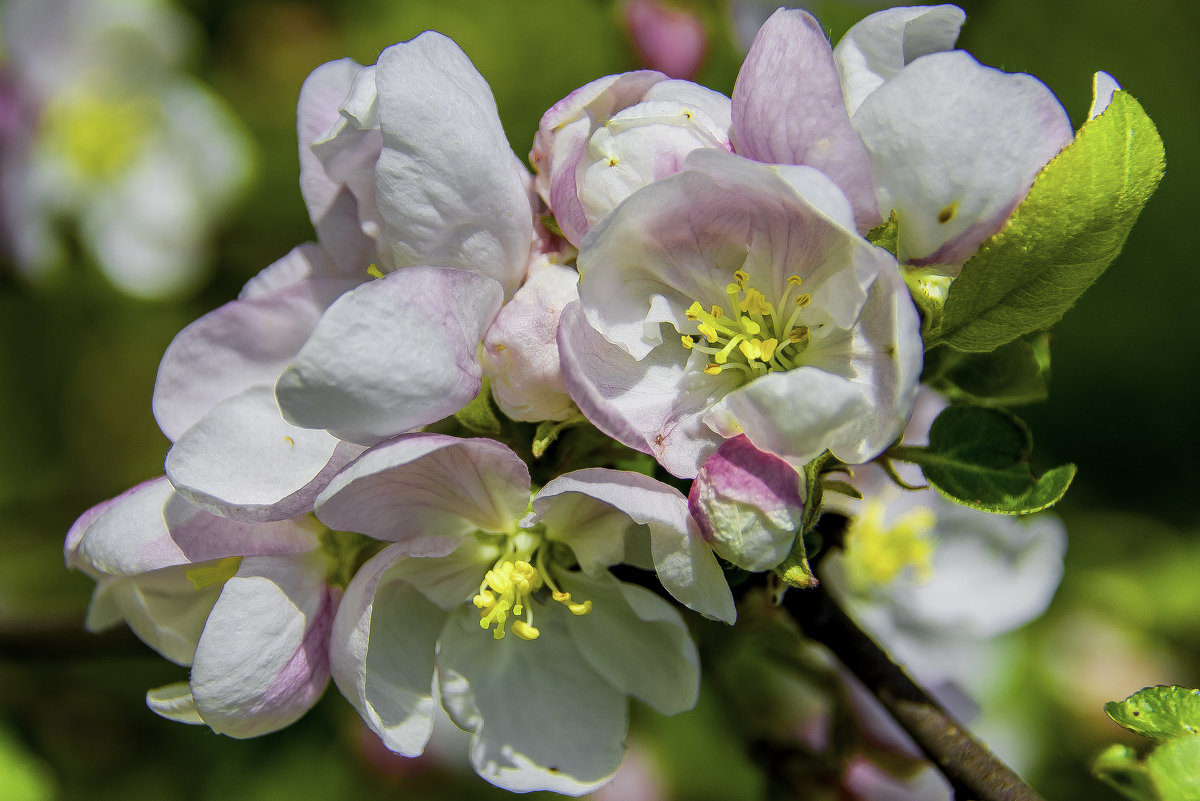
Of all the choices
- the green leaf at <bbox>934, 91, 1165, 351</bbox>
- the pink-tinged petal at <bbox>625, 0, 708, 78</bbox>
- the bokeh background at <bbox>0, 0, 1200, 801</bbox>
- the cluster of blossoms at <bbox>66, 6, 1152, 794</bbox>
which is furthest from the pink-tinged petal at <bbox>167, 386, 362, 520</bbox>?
the bokeh background at <bbox>0, 0, 1200, 801</bbox>

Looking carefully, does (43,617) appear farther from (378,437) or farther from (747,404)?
(747,404)

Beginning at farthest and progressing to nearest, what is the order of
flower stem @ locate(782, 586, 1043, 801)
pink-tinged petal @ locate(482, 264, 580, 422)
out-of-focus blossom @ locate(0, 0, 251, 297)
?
out-of-focus blossom @ locate(0, 0, 251, 297) < flower stem @ locate(782, 586, 1043, 801) < pink-tinged petal @ locate(482, 264, 580, 422)

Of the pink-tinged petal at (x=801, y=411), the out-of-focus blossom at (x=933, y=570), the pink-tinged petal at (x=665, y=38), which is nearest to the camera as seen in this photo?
the pink-tinged petal at (x=801, y=411)

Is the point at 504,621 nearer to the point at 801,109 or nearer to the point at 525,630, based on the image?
the point at 525,630

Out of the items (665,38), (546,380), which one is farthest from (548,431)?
(665,38)

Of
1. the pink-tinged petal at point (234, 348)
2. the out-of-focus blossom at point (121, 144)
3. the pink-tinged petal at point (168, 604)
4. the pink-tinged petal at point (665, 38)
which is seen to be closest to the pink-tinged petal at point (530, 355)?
the pink-tinged petal at point (234, 348)

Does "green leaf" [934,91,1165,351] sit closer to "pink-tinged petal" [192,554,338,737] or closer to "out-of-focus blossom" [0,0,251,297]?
"pink-tinged petal" [192,554,338,737]

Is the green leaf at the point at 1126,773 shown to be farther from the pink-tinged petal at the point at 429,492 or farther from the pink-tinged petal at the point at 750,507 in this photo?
the pink-tinged petal at the point at 429,492
